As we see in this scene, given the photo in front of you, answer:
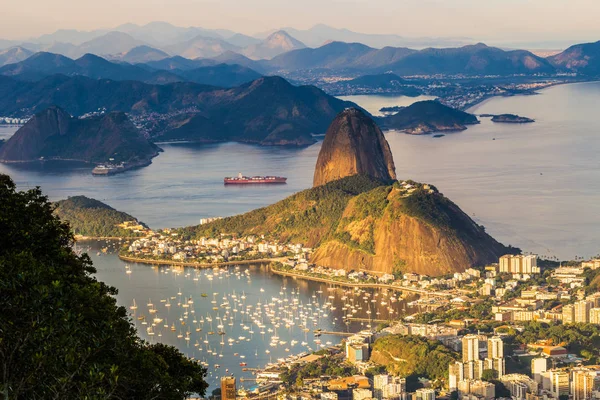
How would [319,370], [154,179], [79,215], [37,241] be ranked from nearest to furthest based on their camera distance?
[37,241] < [319,370] < [79,215] < [154,179]

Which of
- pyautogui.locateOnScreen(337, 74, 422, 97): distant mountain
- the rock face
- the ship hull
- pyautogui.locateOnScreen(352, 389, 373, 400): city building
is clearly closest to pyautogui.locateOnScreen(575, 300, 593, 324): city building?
pyautogui.locateOnScreen(352, 389, 373, 400): city building

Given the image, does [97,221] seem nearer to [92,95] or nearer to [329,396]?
[329,396]

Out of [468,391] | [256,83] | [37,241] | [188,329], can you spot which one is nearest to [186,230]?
[188,329]

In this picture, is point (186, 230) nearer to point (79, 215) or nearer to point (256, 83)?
point (79, 215)

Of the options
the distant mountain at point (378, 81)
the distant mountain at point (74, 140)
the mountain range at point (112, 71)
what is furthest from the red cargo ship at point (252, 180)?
the distant mountain at point (378, 81)

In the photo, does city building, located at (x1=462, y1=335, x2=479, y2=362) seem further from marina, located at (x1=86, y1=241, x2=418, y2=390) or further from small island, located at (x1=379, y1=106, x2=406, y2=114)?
small island, located at (x1=379, y1=106, x2=406, y2=114)

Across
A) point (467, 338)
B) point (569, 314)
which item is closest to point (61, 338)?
point (467, 338)
